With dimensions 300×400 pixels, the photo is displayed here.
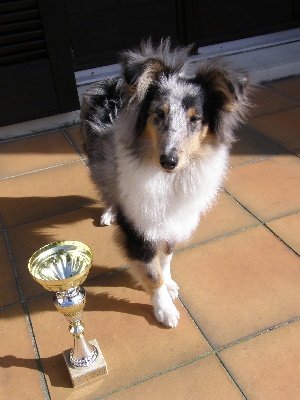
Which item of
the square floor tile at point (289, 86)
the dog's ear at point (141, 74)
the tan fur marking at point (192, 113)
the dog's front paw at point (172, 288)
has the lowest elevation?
the dog's front paw at point (172, 288)

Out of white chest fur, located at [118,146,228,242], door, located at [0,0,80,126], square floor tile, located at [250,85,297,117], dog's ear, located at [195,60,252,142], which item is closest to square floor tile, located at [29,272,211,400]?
white chest fur, located at [118,146,228,242]

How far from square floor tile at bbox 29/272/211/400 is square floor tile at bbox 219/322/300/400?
158mm

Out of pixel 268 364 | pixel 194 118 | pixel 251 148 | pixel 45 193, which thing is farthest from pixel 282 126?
pixel 268 364

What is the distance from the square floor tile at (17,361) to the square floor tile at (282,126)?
8.26 feet

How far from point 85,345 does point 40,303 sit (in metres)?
0.54

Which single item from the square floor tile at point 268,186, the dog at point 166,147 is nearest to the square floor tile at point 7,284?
the dog at point 166,147

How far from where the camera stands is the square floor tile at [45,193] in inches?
121

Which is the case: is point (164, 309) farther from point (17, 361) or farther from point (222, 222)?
point (222, 222)

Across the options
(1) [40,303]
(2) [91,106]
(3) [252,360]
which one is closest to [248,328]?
(3) [252,360]

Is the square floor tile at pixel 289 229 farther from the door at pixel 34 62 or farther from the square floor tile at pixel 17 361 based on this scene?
the door at pixel 34 62

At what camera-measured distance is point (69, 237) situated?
2830mm

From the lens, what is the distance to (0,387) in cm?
191

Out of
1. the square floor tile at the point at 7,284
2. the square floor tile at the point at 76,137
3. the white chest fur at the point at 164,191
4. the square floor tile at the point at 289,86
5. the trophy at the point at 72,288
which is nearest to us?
the trophy at the point at 72,288

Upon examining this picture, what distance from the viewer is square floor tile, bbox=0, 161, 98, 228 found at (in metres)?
3.09
